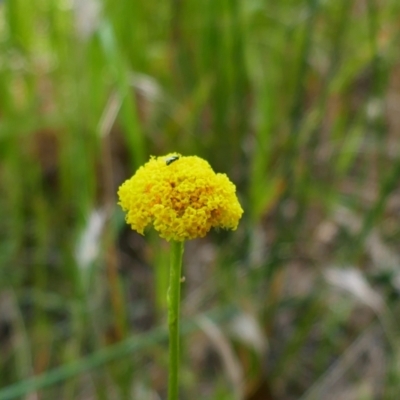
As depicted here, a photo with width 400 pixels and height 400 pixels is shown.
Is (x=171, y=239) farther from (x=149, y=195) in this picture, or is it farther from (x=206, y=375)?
(x=206, y=375)

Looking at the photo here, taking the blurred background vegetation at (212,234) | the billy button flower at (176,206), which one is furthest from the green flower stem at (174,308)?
the blurred background vegetation at (212,234)

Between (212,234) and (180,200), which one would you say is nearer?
(180,200)

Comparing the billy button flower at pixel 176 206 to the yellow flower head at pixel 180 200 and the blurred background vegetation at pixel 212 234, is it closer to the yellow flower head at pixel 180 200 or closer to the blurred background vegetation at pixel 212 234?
the yellow flower head at pixel 180 200

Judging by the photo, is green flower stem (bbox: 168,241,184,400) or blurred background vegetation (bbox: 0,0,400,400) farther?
blurred background vegetation (bbox: 0,0,400,400)

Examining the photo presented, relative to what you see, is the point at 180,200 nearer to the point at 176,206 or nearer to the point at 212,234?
the point at 176,206

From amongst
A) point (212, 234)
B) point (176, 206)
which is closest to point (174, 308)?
point (176, 206)

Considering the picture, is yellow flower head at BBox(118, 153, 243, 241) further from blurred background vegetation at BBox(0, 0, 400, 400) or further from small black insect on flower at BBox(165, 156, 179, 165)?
blurred background vegetation at BBox(0, 0, 400, 400)

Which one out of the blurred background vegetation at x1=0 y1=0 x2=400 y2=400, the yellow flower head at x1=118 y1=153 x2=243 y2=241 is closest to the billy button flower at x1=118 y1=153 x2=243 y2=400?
the yellow flower head at x1=118 y1=153 x2=243 y2=241
